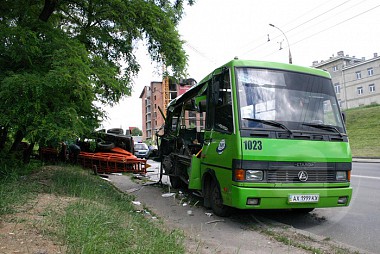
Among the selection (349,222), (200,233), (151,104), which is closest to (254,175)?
(200,233)

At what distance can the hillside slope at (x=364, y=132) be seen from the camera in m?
25.3

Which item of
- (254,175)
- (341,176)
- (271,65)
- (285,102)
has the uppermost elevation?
(271,65)

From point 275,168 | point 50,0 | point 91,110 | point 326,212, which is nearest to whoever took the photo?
point 275,168

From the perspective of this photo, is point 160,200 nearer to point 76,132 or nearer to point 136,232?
point 76,132

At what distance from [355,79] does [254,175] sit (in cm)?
6307

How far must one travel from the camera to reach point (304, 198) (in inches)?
211

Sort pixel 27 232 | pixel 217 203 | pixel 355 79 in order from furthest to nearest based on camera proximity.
→ pixel 355 79 → pixel 217 203 → pixel 27 232

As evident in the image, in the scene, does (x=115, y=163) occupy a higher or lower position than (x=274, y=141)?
lower

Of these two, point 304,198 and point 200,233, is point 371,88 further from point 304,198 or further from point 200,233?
point 200,233

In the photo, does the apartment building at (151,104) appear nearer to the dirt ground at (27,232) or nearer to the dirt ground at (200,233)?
the dirt ground at (200,233)

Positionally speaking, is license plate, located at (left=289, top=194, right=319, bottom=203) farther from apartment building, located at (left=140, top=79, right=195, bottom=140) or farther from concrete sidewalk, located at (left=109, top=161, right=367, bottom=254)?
apartment building, located at (left=140, top=79, right=195, bottom=140)

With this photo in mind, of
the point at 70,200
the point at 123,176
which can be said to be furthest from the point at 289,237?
the point at 123,176

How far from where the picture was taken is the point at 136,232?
4.50 meters

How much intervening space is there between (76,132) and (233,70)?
3362 millimetres
